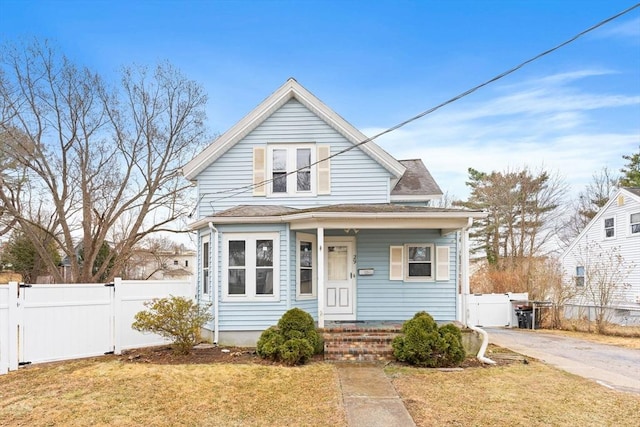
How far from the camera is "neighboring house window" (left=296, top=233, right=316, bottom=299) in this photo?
35.8 feet

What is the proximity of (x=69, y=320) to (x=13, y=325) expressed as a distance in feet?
3.60

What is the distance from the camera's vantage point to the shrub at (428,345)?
8.62 metres

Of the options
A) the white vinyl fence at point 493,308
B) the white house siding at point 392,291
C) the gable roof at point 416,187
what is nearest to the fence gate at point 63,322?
the white house siding at point 392,291

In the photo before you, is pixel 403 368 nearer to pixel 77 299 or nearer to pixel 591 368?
pixel 591 368

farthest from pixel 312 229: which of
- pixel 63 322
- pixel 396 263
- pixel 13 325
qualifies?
pixel 13 325

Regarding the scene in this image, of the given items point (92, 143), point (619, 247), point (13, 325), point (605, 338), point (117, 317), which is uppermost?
point (92, 143)

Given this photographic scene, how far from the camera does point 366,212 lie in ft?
33.1

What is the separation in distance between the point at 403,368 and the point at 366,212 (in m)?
3.55

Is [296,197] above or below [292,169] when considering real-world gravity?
below

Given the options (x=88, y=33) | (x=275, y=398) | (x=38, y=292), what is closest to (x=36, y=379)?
(x=38, y=292)

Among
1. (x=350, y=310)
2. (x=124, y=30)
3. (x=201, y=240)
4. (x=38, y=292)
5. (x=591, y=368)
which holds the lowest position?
(x=591, y=368)

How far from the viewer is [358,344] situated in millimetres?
9461

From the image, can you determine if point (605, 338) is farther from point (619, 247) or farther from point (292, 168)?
point (292, 168)

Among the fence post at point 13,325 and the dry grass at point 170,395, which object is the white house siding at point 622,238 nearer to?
the dry grass at point 170,395
